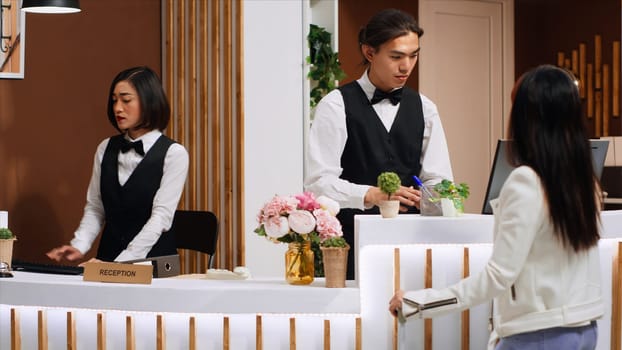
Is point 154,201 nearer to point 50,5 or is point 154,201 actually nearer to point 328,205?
point 50,5

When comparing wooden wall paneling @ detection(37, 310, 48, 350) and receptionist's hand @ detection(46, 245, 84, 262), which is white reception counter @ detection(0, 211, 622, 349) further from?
receptionist's hand @ detection(46, 245, 84, 262)

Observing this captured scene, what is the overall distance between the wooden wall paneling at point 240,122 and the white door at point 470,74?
7.94ft

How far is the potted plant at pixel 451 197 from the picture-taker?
10.3 ft

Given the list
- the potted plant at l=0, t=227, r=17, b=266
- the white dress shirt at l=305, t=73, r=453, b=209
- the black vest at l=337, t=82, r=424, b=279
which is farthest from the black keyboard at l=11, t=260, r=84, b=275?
the black vest at l=337, t=82, r=424, b=279

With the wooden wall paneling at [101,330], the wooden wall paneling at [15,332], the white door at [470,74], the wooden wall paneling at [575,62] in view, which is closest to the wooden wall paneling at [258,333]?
the wooden wall paneling at [101,330]

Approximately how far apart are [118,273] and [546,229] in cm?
149

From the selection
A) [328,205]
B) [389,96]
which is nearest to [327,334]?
[328,205]

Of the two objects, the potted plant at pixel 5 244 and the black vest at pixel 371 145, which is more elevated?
the black vest at pixel 371 145

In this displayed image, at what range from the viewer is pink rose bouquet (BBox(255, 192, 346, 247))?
3.08 metres

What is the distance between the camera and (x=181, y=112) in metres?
5.65

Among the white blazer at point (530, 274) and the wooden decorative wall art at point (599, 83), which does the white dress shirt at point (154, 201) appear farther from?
the wooden decorative wall art at point (599, 83)

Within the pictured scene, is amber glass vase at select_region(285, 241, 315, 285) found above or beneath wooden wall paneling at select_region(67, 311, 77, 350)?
above

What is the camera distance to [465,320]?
307 centimetres

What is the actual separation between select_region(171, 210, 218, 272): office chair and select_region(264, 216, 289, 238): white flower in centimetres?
156
